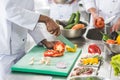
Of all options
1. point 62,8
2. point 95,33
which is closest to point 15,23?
point 95,33

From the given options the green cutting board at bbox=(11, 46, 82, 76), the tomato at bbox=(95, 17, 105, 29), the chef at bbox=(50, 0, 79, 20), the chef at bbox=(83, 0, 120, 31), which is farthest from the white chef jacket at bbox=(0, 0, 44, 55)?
the chef at bbox=(50, 0, 79, 20)

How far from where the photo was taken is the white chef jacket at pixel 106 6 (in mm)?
2369

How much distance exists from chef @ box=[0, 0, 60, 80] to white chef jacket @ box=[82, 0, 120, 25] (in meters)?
0.85

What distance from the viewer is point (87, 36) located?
1.98 m

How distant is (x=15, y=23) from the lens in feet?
4.91

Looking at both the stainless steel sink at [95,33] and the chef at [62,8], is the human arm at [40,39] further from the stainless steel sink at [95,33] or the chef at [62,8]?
the chef at [62,8]

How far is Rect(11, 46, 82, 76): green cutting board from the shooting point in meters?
1.32

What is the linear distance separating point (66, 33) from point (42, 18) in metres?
0.41

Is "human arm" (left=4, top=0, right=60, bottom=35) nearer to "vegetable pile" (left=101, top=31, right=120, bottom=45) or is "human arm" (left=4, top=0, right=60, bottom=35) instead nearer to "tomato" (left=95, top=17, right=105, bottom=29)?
"vegetable pile" (left=101, top=31, right=120, bottom=45)

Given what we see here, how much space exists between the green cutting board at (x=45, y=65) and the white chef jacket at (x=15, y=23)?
0.11 m

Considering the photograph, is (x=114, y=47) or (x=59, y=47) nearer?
(x=114, y=47)

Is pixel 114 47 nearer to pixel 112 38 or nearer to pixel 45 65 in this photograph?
pixel 112 38

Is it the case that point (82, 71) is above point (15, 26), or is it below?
below

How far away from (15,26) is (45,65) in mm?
348
